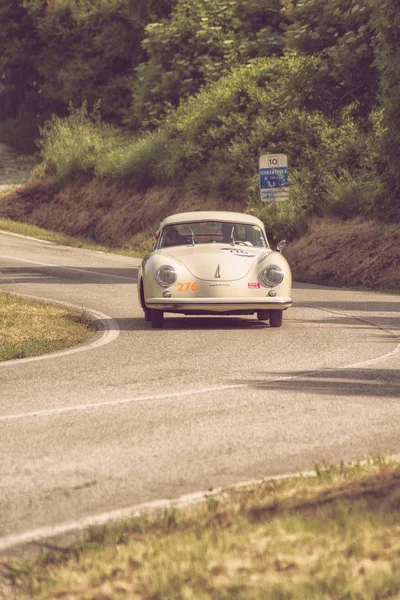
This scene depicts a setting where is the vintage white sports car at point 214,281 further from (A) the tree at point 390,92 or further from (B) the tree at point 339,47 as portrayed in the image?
(B) the tree at point 339,47

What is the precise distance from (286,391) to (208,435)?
7.15ft

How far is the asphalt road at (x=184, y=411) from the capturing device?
703cm

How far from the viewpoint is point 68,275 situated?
27312 mm

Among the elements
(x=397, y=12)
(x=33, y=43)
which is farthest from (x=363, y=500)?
(x=33, y=43)

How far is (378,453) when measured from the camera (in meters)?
7.72

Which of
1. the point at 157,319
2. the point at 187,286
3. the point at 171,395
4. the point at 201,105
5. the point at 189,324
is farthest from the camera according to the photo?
the point at 201,105

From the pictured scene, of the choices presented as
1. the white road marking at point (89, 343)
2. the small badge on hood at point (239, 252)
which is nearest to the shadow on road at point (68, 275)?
the white road marking at point (89, 343)

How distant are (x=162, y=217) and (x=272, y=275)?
82.4 ft

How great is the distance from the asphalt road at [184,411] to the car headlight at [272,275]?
0.65 meters

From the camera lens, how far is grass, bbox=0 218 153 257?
123 feet

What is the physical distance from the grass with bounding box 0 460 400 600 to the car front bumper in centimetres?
947

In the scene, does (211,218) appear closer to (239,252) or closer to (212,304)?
(239,252)

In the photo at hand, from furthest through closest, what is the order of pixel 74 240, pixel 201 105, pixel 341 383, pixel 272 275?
1. pixel 201 105
2. pixel 74 240
3. pixel 272 275
4. pixel 341 383

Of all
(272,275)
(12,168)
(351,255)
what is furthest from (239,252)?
(12,168)
